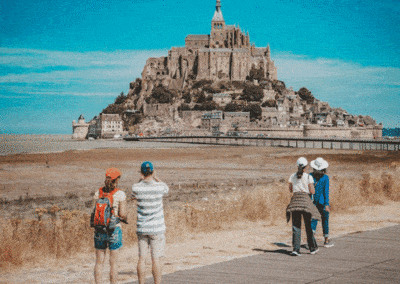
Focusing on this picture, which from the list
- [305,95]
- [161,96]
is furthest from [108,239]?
[305,95]

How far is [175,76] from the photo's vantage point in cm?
11756

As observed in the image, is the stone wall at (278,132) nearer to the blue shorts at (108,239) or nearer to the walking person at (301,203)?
the walking person at (301,203)

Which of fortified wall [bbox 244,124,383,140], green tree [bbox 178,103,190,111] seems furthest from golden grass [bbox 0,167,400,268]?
green tree [bbox 178,103,190,111]

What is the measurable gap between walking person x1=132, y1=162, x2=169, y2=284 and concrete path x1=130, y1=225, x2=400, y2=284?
52cm

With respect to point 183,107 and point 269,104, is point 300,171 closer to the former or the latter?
point 269,104

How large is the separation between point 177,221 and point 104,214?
4.78m

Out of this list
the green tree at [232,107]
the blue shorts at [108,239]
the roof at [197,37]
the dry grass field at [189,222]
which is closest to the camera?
the blue shorts at [108,239]

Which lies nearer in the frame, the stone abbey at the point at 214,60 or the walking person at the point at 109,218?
the walking person at the point at 109,218

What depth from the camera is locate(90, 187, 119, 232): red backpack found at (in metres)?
5.04

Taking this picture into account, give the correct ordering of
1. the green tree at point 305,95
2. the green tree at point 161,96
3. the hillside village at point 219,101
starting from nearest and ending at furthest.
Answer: the hillside village at point 219,101
the green tree at point 161,96
the green tree at point 305,95

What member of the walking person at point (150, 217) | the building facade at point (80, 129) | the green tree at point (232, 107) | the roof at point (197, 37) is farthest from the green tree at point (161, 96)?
the walking person at point (150, 217)

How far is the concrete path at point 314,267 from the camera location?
5.58 meters

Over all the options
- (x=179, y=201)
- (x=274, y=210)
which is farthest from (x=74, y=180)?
(x=274, y=210)

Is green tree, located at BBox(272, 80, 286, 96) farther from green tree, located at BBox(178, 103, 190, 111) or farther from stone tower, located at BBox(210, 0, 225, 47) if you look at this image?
green tree, located at BBox(178, 103, 190, 111)
